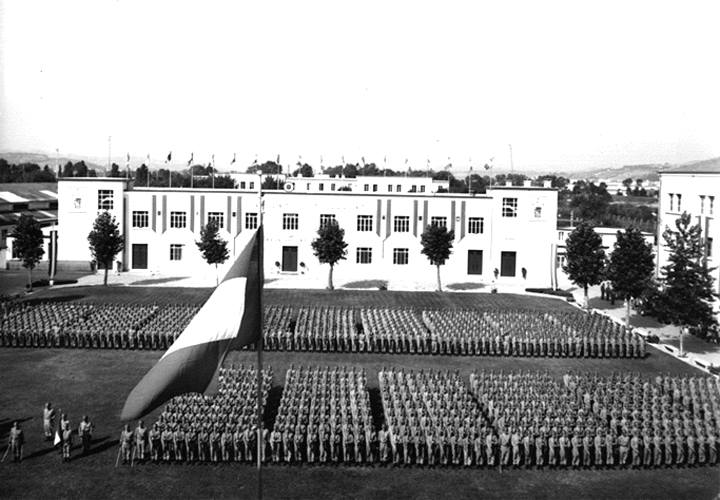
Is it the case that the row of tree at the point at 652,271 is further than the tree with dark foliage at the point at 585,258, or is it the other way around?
the tree with dark foliage at the point at 585,258

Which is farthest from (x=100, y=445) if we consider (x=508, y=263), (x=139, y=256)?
(x=508, y=263)

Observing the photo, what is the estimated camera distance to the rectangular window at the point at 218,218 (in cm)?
→ 5375

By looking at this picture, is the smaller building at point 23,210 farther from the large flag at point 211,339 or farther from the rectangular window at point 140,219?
the large flag at point 211,339

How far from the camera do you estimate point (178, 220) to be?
54062mm

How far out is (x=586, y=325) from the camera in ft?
109

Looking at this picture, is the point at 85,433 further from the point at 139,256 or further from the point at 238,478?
the point at 139,256

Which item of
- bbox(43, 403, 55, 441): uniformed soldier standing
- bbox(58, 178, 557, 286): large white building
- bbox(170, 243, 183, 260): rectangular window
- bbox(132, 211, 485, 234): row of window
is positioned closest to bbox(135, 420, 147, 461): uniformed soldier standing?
bbox(43, 403, 55, 441): uniformed soldier standing

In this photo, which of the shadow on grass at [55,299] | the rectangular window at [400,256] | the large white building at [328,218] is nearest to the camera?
the shadow on grass at [55,299]

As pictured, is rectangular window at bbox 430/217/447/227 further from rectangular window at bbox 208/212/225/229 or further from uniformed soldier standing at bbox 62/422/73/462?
uniformed soldier standing at bbox 62/422/73/462

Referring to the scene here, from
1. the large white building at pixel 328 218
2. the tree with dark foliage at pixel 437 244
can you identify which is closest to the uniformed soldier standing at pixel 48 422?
the tree with dark foliage at pixel 437 244

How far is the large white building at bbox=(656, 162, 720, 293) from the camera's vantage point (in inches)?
1599

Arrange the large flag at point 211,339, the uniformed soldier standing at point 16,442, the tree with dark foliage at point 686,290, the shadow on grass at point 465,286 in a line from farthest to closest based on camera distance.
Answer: the shadow on grass at point 465,286
the tree with dark foliage at point 686,290
the uniformed soldier standing at point 16,442
the large flag at point 211,339

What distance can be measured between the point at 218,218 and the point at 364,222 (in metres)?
10.8

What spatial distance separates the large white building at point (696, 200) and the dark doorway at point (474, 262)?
41.0ft
